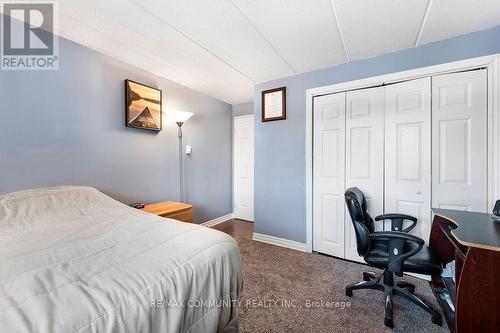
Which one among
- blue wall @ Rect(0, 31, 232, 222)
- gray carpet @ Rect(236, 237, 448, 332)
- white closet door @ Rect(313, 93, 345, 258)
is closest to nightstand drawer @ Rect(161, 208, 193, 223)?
blue wall @ Rect(0, 31, 232, 222)

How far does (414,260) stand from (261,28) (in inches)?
90.1

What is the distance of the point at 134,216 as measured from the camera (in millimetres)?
1605

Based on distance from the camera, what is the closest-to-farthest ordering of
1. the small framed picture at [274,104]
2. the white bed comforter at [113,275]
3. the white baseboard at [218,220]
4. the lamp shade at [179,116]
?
the white bed comforter at [113,275]
the small framed picture at [274,104]
the lamp shade at [179,116]
the white baseboard at [218,220]

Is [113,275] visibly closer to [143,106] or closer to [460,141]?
[143,106]

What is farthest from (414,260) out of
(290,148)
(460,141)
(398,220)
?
(290,148)

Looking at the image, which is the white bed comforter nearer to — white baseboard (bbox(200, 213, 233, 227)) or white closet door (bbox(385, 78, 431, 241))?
white closet door (bbox(385, 78, 431, 241))

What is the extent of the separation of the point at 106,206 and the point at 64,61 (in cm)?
153

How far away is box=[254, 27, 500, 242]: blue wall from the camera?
2277 millimetres

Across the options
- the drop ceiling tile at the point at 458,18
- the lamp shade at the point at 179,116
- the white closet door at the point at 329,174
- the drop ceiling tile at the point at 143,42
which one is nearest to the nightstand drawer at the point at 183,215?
the lamp shade at the point at 179,116

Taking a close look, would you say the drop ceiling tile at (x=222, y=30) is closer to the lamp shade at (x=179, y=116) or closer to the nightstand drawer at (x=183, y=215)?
the lamp shade at (x=179, y=116)

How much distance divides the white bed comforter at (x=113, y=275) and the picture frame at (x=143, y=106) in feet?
4.60

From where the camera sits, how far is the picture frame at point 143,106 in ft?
8.21

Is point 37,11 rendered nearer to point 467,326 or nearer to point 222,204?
point 222,204

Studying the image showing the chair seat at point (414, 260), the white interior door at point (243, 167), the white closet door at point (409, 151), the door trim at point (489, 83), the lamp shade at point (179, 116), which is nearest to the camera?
the chair seat at point (414, 260)
